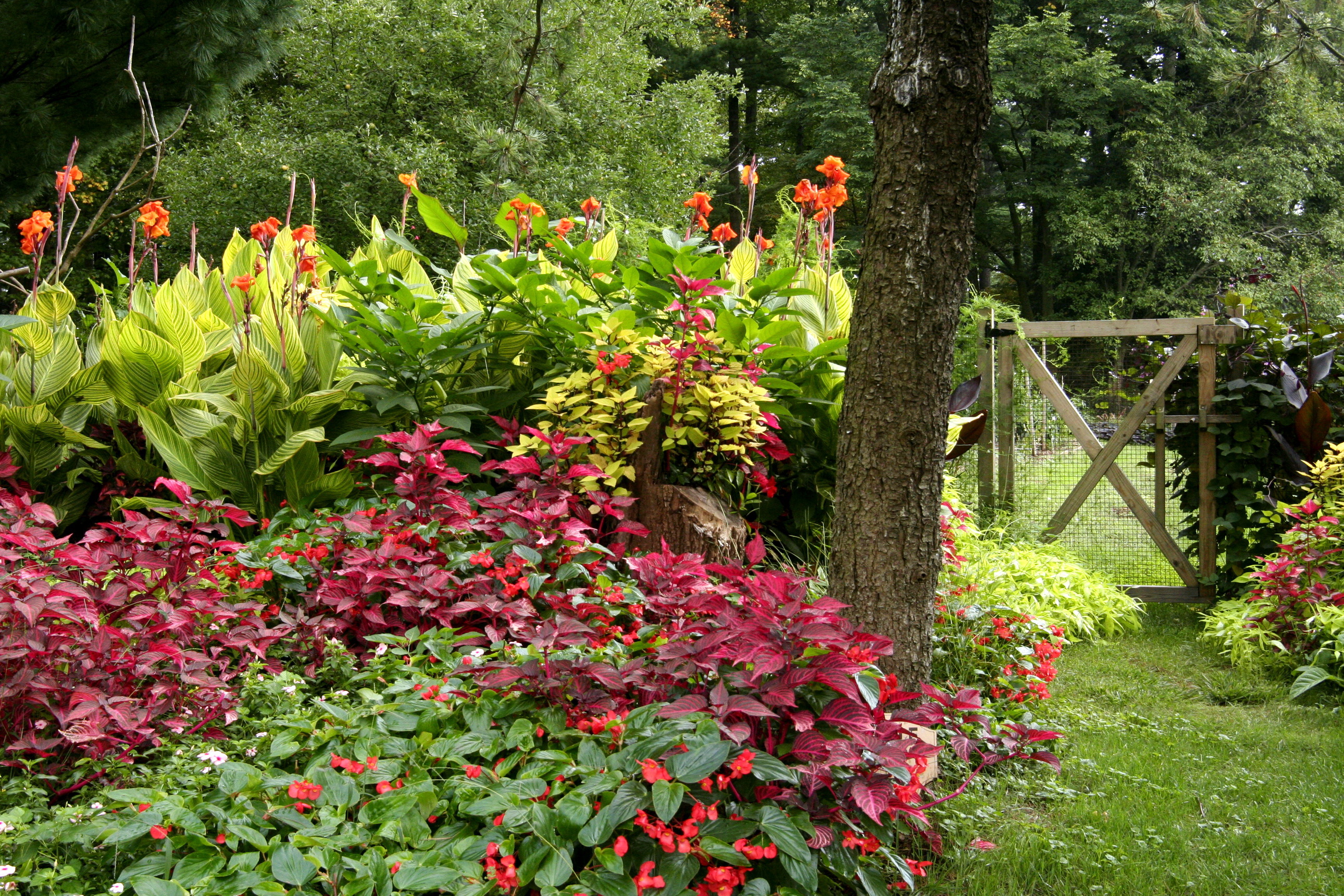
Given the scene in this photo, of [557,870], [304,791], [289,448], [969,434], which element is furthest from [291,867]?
[969,434]

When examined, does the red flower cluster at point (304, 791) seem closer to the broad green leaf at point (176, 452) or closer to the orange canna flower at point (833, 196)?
the broad green leaf at point (176, 452)

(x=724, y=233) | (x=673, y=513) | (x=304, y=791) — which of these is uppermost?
(x=724, y=233)

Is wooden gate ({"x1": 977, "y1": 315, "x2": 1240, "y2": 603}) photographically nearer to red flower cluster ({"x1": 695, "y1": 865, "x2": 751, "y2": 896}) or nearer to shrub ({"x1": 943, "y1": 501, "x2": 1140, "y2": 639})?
shrub ({"x1": 943, "y1": 501, "x2": 1140, "y2": 639})

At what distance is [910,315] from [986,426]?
11.7 ft

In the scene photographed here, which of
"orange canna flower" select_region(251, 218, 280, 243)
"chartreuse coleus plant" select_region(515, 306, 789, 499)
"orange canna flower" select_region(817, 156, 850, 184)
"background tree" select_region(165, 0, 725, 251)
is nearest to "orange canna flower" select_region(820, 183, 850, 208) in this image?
"orange canna flower" select_region(817, 156, 850, 184)

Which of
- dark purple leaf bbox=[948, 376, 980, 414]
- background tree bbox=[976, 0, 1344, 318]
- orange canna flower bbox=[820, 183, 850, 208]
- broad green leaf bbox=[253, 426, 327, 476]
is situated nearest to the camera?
broad green leaf bbox=[253, 426, 327, 476]

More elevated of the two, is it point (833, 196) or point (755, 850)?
point (833, 196)

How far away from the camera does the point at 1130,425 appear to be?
5.36 meters

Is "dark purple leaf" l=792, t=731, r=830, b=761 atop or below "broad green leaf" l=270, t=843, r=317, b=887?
atop

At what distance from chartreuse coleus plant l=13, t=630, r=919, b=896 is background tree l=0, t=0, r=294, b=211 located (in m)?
5.07

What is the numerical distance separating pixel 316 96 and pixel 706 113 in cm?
517

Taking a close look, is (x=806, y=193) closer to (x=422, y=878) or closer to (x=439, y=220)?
(x=439, y=220)

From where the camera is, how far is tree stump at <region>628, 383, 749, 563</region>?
2744mm

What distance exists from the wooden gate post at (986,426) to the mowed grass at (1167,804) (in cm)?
200
